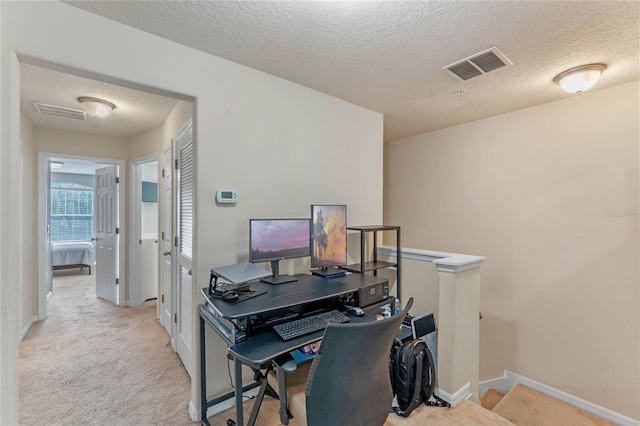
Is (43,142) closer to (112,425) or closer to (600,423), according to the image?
(112,425)

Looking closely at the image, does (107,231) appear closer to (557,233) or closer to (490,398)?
(490,398)

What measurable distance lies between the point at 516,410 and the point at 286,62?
357 centimetres

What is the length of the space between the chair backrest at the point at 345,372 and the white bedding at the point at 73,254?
697cm

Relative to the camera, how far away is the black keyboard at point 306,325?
150 cm

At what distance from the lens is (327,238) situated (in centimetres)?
223

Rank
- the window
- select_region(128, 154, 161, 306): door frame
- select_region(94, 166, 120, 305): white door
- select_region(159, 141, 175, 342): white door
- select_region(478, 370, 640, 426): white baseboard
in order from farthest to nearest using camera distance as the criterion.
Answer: the window, select_region(94, 166, 120, 305): white door, select_region(128, 154, 161, 306): door frame, select_region(159, 141, 175, 342): white door, select_region(478, 370, 640, 426): white baseboard

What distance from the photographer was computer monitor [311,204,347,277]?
7.13 ft

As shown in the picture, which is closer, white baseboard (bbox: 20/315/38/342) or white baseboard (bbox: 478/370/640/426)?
white baseboard (bbox: 478/370/640/426)

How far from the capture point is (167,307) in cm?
321

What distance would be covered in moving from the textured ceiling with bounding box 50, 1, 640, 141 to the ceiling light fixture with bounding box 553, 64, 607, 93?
0.07 meters

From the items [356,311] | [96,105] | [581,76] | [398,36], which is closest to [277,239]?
[356,311]

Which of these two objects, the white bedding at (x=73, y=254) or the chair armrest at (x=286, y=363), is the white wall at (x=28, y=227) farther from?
the chair armrest at (x=286, y=363)

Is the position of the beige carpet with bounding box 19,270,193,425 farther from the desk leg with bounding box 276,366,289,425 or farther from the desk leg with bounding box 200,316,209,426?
the desk leg with bounding box 276,366,289,425

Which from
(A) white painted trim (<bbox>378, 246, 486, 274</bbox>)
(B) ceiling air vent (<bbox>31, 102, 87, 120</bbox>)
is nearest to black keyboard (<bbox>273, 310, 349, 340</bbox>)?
(A) white painted trim (<bbox>378, 246, 486, 274</bbox>)
